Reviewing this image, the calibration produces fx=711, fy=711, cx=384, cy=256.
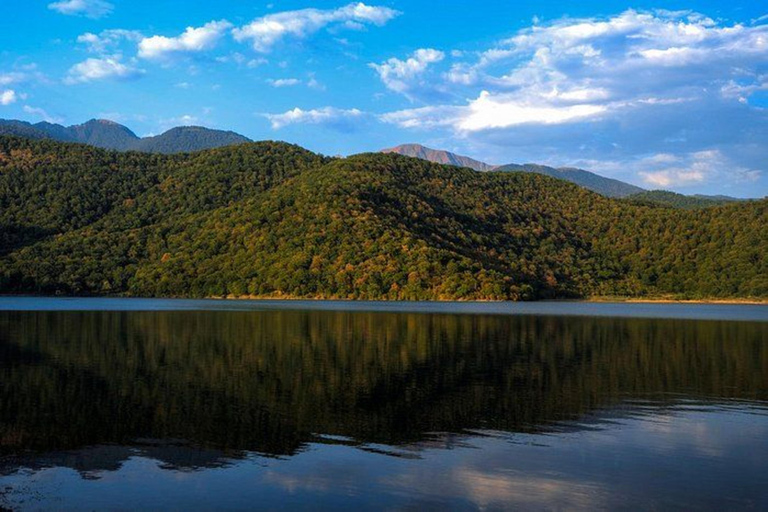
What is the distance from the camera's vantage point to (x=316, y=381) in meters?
40.4

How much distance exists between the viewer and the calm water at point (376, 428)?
20.7 metres

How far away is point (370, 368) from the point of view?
153ft

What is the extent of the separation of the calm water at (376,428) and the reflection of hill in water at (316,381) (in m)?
0.17

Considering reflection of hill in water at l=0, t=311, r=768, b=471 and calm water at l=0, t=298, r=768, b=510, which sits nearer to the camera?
calm water at l=0, t=298, r=768, b=510

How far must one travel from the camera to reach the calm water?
20.7m

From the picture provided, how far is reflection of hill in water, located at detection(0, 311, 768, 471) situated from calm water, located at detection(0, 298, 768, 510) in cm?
17

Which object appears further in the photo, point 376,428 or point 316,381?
point 316,381

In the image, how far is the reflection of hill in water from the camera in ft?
93.5

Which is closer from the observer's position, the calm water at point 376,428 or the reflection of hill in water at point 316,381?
the calm water at point 376,428

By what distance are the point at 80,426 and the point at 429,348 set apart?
1426 inches

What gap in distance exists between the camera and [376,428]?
1152 inches

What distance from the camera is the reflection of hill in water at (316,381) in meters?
28.5

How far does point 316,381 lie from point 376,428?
38.4 ft

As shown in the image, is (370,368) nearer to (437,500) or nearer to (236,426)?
(236,426)
